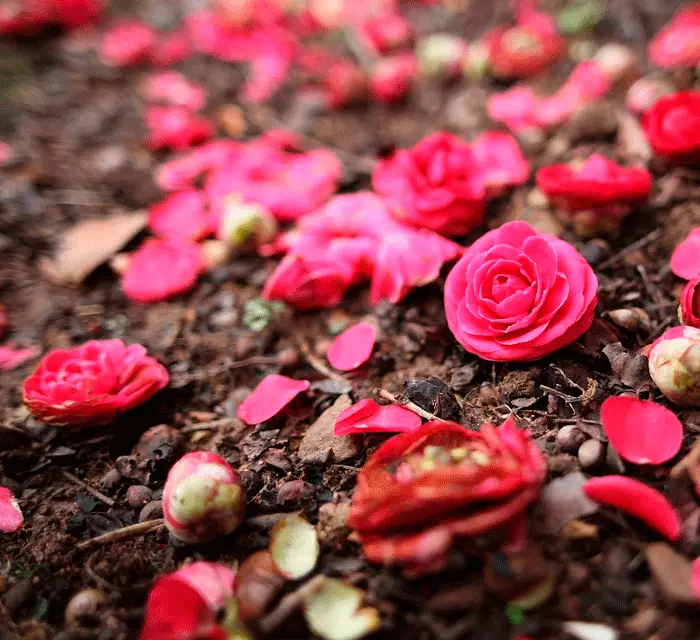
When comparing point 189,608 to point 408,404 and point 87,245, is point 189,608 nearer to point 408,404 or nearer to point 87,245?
point 408,404

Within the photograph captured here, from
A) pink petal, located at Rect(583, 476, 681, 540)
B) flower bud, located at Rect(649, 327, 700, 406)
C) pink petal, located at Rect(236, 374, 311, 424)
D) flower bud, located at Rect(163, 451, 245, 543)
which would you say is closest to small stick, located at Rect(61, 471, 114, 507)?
flower bud, located at Rect(163, 451, 245, 543)

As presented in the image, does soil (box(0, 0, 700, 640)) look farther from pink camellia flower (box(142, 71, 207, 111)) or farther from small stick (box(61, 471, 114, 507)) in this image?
pink camellia flower (box(142, 71, 207, 111))

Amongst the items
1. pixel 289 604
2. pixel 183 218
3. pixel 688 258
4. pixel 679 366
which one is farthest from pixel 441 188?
pixel 289 604

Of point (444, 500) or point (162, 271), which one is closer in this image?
point (444, 500)

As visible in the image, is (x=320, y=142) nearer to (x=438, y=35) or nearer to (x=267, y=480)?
(x=438, y=35)

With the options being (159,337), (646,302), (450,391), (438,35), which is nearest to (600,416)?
(450,391)
